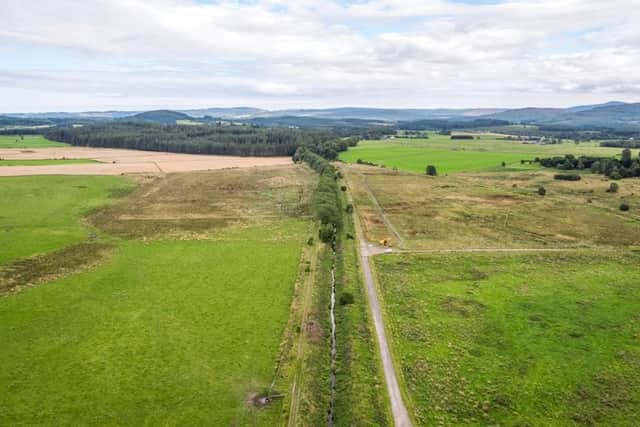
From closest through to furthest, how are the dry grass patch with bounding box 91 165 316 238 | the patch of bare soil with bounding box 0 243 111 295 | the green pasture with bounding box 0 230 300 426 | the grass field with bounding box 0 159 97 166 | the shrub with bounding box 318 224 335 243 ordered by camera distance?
the green pasture with bounding box 0 230 300 426, the patch of bare soil with bounding box 0 243 111 295, the shrub with bounding box 318 224 335 243, the dry grass patch with bounding box 91 165 316 238, the grass field with bounding box 0 159 97 166

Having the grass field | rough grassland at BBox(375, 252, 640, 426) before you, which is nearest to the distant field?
rough grassland at BBox(375, 252, 640, 426)

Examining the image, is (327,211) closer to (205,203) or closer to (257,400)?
(205,203)

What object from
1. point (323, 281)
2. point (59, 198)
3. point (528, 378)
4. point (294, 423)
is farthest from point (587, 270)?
point (59, 198)

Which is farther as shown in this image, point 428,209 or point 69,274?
point 428,209

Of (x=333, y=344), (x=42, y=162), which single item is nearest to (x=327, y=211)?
(x=333, y=344)

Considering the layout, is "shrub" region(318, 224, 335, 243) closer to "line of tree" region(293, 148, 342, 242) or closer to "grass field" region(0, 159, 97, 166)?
"line of tree" region(293, 148, 342, 242)

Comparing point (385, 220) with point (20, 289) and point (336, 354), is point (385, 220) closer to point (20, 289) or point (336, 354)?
point (336, 354)
